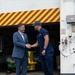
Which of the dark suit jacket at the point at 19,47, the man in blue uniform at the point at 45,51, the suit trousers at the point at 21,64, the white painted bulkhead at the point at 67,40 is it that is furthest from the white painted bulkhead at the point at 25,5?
the suit trousers at the point at 21,64

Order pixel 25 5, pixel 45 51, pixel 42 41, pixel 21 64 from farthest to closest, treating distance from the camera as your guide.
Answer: pixel 25 5 → pixel 21 64 → pixel 42 41 → pixel 45 51

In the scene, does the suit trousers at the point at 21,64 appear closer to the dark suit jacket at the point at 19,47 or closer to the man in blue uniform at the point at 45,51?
the dark suit jacket at the point at 19,47

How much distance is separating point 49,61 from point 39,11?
1.38m

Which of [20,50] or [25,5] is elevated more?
[25,5]

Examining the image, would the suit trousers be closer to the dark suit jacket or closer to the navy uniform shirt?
the dark suit jacket

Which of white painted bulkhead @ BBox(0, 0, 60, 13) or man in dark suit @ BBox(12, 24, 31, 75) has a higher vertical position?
white painted bulkhead @ BBox(0, 0, 60, 13)

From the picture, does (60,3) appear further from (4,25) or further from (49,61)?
(4,25)

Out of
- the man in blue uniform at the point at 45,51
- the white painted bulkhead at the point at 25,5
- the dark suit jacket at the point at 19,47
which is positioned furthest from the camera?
the white painted bulkhead at the point at 25,5

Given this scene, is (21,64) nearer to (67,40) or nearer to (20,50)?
(20,50)

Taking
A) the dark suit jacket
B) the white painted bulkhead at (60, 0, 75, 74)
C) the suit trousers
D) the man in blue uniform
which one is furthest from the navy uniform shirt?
the suit trousers

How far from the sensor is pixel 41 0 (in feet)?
21.8

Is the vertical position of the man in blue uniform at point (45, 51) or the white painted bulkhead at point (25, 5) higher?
the white painted bulkhead at point (25, 5)

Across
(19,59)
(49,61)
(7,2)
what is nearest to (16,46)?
(19,59)

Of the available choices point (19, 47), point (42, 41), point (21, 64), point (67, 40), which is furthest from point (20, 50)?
point (67, 40)
